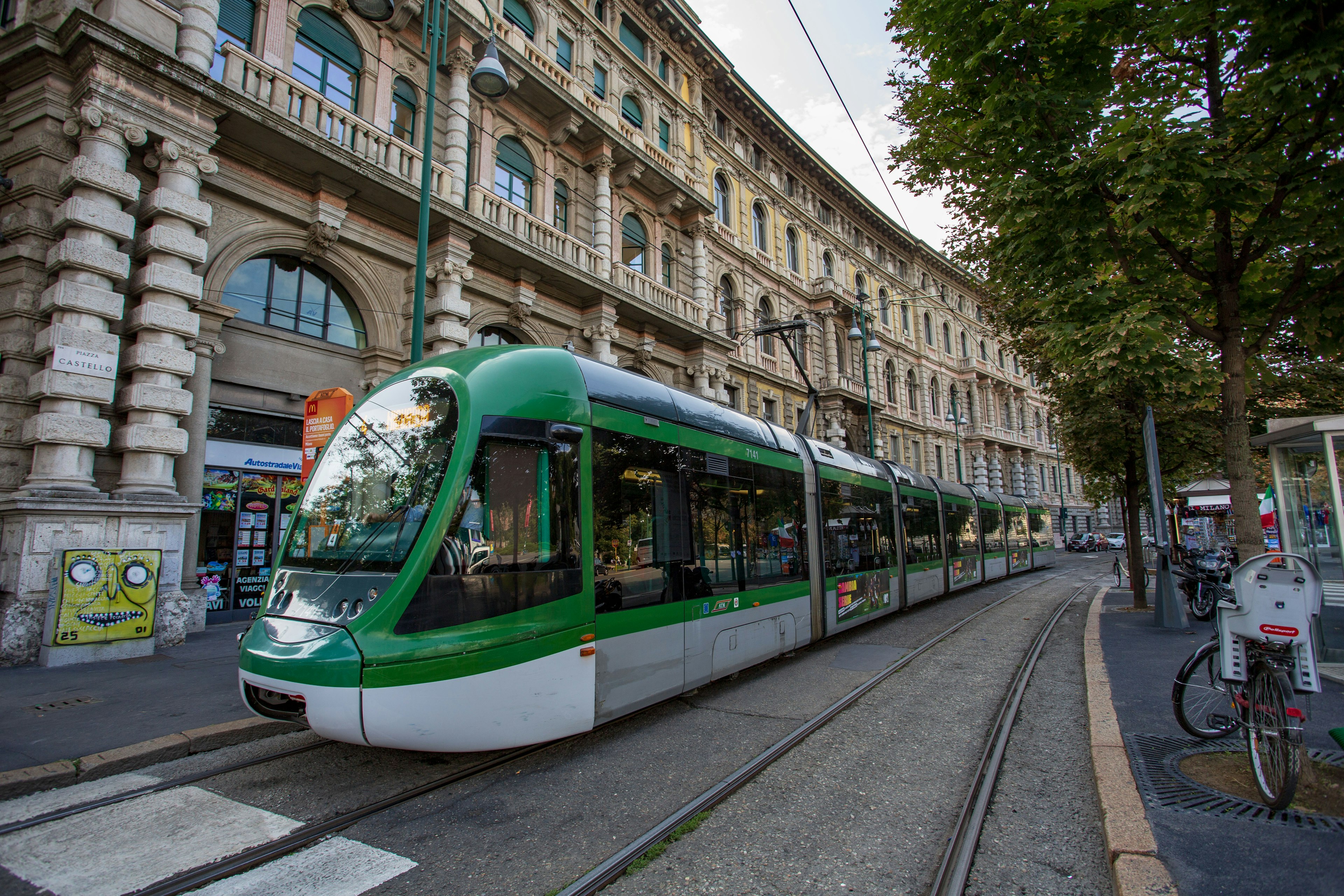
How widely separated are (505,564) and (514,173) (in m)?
13.5

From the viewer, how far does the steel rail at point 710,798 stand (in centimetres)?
300

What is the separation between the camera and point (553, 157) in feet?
53.2

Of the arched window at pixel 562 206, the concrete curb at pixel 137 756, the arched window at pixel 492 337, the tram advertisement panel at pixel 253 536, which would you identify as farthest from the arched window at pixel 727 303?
the concrete curb at pixel 137 756

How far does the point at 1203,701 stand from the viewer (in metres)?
4.94

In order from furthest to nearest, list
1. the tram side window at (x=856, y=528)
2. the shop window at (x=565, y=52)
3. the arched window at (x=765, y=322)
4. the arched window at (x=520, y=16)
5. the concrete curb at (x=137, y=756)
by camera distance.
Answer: the arched window at (x=765, y=322), the shop window at (x=565, y=52), the arched window at (x=520, y=16), the tram side window at (x=856, y=528), the concrete curb at (x=137, y=756)

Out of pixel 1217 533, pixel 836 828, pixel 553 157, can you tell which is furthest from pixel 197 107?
pixel 1217 533

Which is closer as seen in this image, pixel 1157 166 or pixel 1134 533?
pixel 1157 166

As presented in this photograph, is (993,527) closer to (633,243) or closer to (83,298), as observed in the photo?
(633,243)

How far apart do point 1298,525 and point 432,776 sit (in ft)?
29.5

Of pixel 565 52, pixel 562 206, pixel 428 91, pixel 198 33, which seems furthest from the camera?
pixel 565 52

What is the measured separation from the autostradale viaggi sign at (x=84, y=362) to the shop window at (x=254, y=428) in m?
1.70

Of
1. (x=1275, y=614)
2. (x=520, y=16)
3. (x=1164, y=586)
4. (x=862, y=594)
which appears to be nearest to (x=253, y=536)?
(x=862, y=594)

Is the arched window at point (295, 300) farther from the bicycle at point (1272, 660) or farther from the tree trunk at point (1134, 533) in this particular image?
the tree trunk at point (1134, 533)

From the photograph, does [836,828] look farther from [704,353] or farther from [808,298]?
[808,298]
